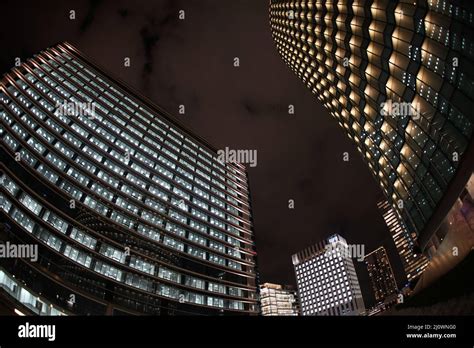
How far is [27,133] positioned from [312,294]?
589 feet

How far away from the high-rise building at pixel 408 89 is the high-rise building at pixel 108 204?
45.7 meters

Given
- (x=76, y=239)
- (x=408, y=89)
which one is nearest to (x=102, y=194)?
(x=76, y=239)

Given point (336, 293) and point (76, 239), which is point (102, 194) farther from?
point (336, 293)

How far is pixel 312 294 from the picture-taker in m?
198

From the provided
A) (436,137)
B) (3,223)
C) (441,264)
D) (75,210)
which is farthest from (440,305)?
(75,210)

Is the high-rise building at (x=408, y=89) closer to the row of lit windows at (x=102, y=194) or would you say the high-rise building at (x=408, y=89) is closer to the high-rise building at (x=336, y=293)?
the row of lit windows at (x=102, y=194)

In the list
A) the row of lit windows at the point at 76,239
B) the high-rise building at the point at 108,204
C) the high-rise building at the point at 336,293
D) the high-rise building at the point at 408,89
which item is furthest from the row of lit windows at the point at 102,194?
the high-rise building at the point at 336,293

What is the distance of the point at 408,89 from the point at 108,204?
5668 centimetres

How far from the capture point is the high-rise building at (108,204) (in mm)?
51031

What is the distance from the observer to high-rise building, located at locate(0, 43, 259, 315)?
51.0 m

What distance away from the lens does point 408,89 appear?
28469 millimetres

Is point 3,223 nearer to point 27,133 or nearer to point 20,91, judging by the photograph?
point 27,133

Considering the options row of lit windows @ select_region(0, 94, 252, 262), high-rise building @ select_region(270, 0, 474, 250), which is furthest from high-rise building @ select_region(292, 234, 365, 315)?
high-rise building @ select_region(270, 0, 474, 250)

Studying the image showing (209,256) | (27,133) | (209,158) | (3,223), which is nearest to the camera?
(3,223)
